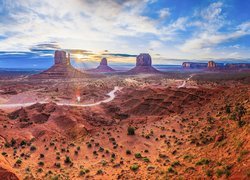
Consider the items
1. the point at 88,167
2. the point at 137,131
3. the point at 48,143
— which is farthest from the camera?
the point at 137,131

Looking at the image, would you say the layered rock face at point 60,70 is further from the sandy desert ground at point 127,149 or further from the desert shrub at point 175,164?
the desert shrub at point 175,164

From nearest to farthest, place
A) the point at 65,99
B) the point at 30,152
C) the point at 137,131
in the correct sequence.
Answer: the point at 30,152 < the point at 137,131 < the point at 65,99

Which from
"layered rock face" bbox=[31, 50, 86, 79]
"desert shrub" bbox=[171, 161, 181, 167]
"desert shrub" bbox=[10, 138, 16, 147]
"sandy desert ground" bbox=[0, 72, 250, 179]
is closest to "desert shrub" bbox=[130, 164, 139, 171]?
"sandy desert ground" bbox=[0, 72, 250, 179]

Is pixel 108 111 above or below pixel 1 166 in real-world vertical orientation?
below

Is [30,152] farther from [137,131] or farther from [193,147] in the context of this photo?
[193,147]

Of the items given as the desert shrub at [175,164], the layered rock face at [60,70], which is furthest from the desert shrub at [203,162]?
the layered rock face at [60,70]

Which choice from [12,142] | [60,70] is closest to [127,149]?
[12,142]

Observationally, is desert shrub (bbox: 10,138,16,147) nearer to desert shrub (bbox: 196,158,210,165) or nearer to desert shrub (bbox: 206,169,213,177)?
desert shrub (bbox: 196,158,210,165)

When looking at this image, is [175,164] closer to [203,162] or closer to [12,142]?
[203,162]


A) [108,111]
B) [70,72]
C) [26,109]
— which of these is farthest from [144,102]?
[70,72]
